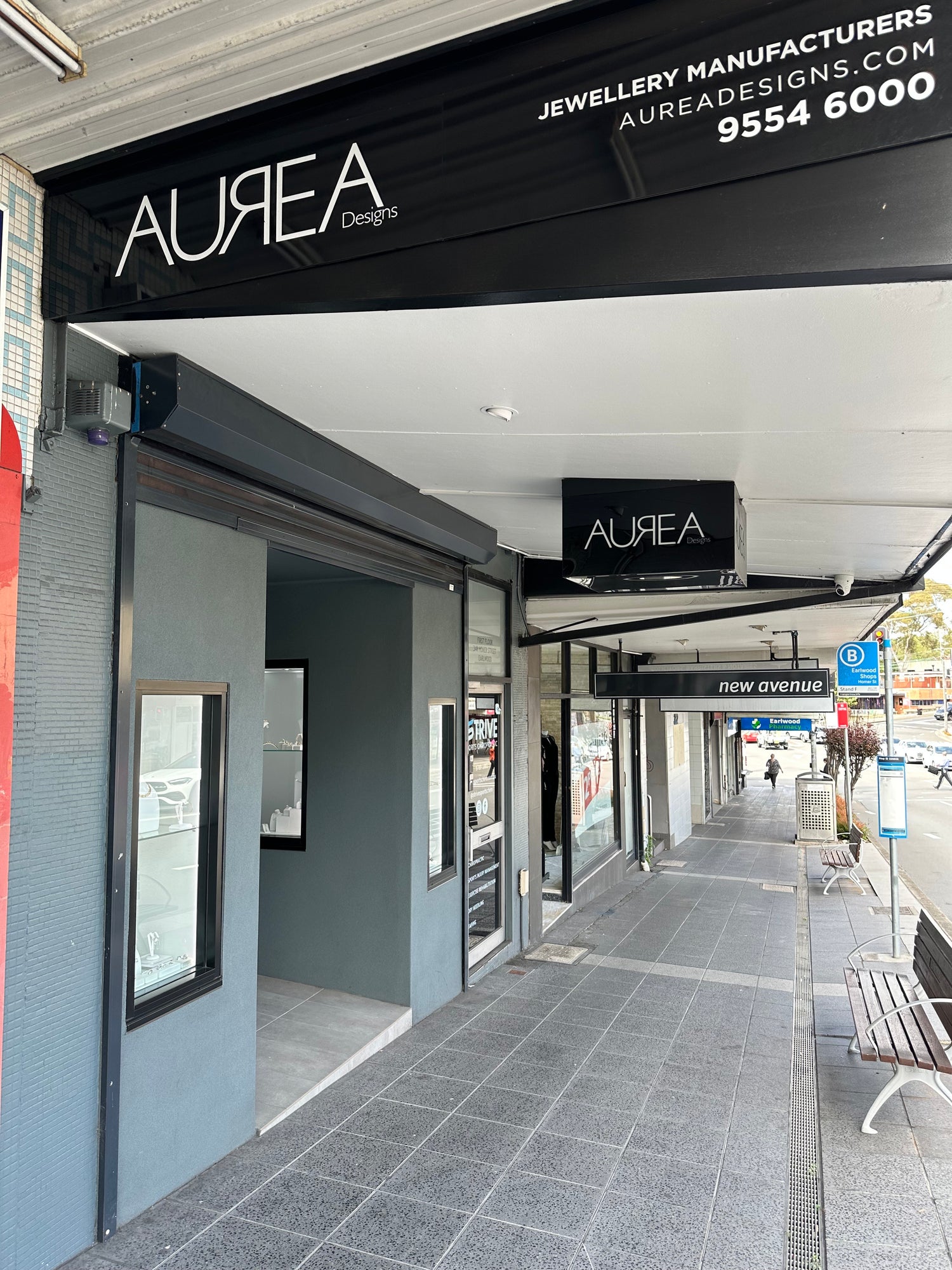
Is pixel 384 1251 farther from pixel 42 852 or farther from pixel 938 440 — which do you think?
pixel 938 440

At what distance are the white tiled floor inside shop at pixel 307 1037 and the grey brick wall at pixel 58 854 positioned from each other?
1.51m

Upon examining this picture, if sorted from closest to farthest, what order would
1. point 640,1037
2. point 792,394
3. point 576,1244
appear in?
point 792,394
point 576,1244
point 640,1037

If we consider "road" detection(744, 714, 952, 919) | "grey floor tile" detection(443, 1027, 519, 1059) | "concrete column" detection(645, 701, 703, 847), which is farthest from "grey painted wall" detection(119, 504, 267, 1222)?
"concrete column" detection(645, 701, 703, 847)

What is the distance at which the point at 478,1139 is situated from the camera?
420 cm

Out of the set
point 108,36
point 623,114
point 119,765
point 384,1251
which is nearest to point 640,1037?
point 384,1251

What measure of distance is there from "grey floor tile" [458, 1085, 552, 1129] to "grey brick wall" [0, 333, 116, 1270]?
6.74ft

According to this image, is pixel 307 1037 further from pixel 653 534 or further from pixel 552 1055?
pixel 653 534

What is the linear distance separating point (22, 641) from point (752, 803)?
2525 cm

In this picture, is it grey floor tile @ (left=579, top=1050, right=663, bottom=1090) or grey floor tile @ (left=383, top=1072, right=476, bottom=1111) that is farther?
grey floor tile @ (left=579, top=1050, right=663, bottom=1090)

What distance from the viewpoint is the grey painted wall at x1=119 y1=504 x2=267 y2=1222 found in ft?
11.2

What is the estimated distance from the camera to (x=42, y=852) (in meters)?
2.89

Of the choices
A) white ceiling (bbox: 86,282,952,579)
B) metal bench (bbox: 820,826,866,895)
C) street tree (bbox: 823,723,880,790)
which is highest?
white ceiling (bbox: 86,282,952,579)

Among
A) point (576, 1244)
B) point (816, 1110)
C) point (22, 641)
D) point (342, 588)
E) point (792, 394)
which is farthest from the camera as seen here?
point (342, 588)

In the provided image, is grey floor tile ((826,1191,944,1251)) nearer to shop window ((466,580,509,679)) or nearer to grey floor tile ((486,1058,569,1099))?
grey floor tile ((486,1058,569,1099))
